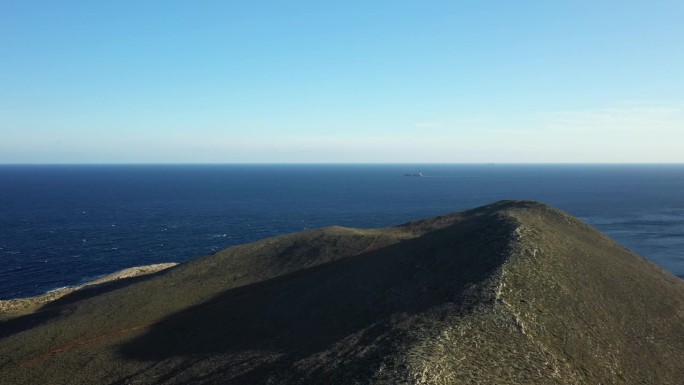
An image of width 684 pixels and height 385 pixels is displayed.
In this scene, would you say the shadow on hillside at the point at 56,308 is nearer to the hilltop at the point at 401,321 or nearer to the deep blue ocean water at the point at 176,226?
the hilltop at the point at 401,321

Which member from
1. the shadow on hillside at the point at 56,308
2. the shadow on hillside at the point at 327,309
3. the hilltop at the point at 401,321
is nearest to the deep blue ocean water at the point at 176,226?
the shadow on hillside at the point at 56,308

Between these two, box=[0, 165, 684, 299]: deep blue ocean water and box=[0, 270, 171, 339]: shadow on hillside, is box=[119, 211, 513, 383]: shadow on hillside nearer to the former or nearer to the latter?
box=[0, 270, 171, 339]: shadow on hillside

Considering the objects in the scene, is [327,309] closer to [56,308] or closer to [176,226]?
[56,308]

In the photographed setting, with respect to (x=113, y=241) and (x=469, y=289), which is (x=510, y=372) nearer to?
(x=469, y=289)

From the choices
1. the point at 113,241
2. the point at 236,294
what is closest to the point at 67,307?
the point at 236,294

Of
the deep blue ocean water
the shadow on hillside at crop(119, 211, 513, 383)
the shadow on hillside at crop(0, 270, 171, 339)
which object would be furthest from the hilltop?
the deep blue ocean water

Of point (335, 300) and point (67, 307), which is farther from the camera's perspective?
point (67, 307)

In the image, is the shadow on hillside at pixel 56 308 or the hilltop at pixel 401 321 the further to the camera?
the shadow on hillside at pixel 56 308
